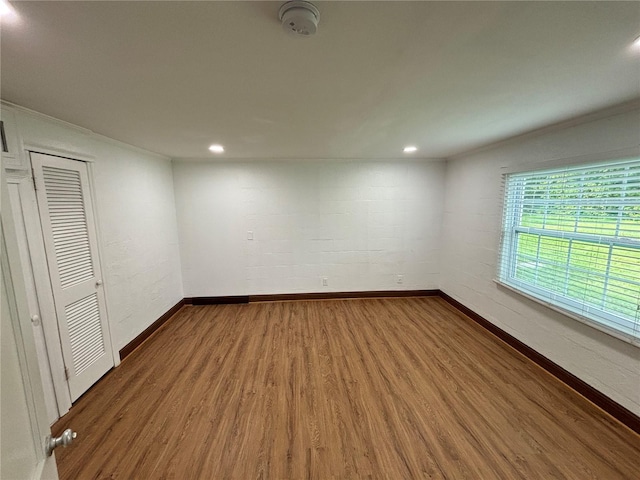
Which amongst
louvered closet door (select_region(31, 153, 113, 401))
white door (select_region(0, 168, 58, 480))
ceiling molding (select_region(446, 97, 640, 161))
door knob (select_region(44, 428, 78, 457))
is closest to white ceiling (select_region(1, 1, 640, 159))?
ceiling molding (select_region(446, 97, 640, 161))

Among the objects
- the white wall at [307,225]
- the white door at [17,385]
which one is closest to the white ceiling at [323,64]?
the white door at [17,385]

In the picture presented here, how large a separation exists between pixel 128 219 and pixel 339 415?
2.96 meters

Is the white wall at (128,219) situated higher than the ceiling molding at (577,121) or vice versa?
the ceiling molding at (577,121)

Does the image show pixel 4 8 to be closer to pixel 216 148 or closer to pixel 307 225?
pixel 216 148

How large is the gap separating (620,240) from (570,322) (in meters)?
0.79

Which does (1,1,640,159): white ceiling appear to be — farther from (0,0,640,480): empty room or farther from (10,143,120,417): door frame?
(10,143,120,417): door frame

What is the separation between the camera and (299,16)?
2.82 ft

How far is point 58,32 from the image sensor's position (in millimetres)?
965

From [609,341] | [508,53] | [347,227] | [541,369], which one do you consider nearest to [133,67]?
[508,53]

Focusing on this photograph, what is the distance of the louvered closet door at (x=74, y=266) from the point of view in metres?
1.93

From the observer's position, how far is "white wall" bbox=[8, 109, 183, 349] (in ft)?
6.89

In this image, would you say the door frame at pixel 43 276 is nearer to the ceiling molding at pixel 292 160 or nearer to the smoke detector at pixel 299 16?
the ceiling molding at pixel 292 160

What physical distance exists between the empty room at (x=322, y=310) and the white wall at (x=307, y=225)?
1.08 feet

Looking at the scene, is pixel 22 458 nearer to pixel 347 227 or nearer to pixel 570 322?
pixel 570 322
